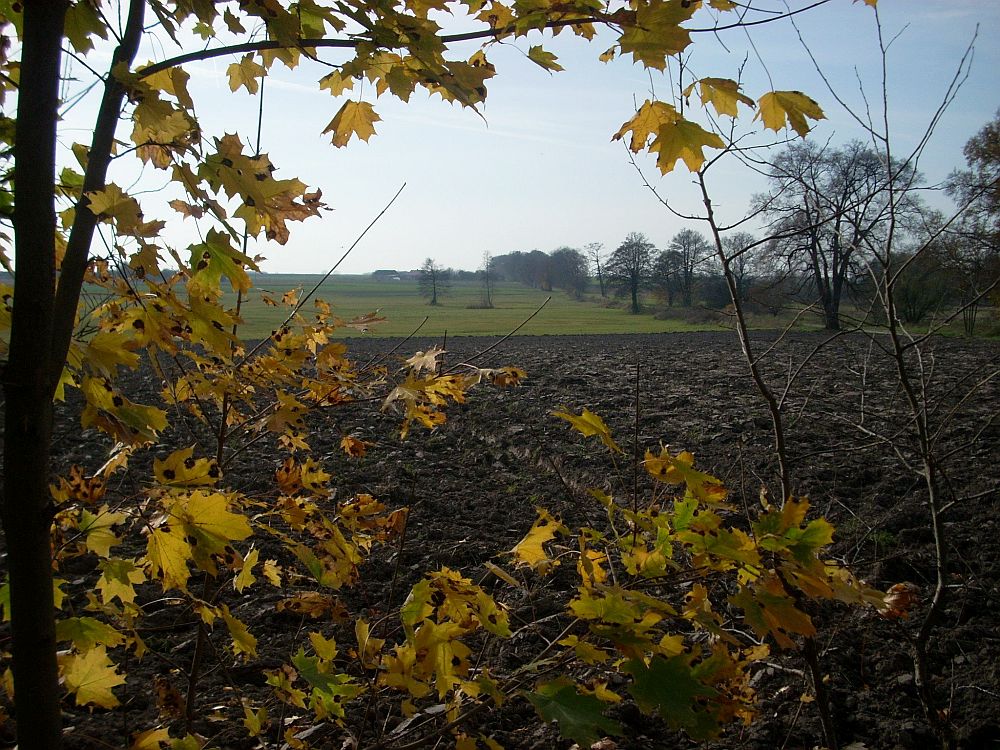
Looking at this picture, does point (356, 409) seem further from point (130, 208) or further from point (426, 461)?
point (130, 208)

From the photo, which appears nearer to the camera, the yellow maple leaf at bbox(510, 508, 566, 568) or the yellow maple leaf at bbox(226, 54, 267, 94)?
the yellow maple leaf at bbox(510, 508, 566, 568)

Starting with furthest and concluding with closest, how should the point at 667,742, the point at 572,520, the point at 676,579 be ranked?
the point at 572,520 < the point at 667,742 < the point at 676,579

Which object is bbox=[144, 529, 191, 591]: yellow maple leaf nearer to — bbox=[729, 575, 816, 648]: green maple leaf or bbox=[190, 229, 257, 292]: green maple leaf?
bbox=[190, 229, 257, 292]: green maple leaf

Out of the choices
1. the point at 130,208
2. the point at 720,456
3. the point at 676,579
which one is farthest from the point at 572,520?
the point at 130,208

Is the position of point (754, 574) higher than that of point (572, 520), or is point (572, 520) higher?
point (754, 574)

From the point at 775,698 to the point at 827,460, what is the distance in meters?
4.23

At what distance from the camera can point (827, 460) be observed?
688 cm

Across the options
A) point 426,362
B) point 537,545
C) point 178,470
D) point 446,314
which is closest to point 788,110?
point 426,362

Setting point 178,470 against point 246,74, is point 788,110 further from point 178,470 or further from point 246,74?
point 178,470

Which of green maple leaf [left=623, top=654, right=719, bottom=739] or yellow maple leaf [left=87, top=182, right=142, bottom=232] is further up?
yellow maple leaf [left=87, top=182, right=142, bottom=232]

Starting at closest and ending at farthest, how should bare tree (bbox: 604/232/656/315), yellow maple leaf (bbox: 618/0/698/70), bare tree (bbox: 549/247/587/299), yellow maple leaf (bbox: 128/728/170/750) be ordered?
1. yellow maple leaf (bbox: 618/0/698/70)
2. yellow maple leaf (bbox: 128/728/170/750)
3. bare tree (bbox: 604/232/656/315)
4. bare tree (bbox: 549/247/587/299)

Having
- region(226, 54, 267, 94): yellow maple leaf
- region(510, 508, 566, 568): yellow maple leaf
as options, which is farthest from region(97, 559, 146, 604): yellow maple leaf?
region(226, 54, 267, 94): yellow maple leaf

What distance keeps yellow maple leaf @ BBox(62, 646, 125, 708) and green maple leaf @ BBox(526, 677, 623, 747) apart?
3.77 feet

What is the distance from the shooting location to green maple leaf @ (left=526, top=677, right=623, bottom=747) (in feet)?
3.80
